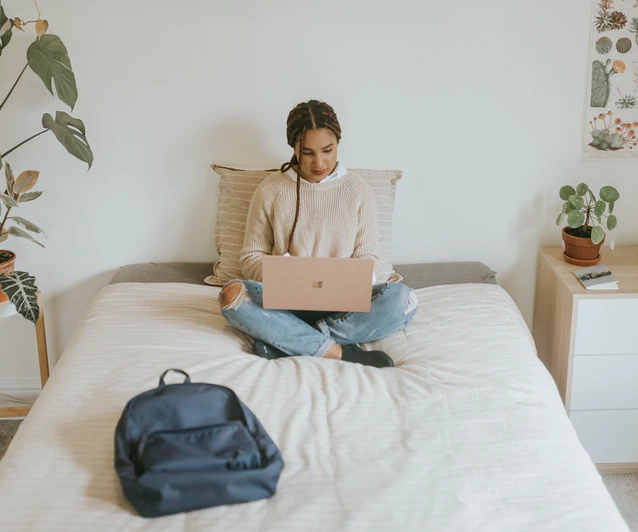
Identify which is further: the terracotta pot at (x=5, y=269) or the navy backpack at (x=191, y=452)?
the terracotta pot at (x=5, y=269)

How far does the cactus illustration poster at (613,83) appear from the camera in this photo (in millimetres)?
2150

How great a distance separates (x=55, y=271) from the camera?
2377 millimetres

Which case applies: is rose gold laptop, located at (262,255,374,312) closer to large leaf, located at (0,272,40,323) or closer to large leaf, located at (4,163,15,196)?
large leaf, located at (0,272,40,323)

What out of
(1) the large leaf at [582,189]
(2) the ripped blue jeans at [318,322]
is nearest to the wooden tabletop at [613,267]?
(1) the large leaf at [582,189]

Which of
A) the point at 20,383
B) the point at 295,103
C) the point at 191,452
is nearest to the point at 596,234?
the point at 295,103

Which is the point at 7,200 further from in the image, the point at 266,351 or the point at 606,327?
the point at 606,327

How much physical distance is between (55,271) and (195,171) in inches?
24.2

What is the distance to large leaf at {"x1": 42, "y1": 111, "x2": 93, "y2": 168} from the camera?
195cm

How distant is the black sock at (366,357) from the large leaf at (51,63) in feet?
3.41

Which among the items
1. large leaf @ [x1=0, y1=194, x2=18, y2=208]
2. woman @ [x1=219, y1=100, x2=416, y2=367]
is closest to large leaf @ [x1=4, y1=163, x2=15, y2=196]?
large leaf @ [x1=0, y1=194, x2=18, y2=208]

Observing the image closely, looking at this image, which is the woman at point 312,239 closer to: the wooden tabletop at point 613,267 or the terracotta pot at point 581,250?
the wooden tabletop at point 613,267

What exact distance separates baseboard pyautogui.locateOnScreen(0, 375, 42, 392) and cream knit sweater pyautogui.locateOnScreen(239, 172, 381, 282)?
38.9 inches

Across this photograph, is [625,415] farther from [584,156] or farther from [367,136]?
[367,136]

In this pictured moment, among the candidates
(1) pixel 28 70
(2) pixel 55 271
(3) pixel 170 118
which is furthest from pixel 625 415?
(1) pixel 28 70
